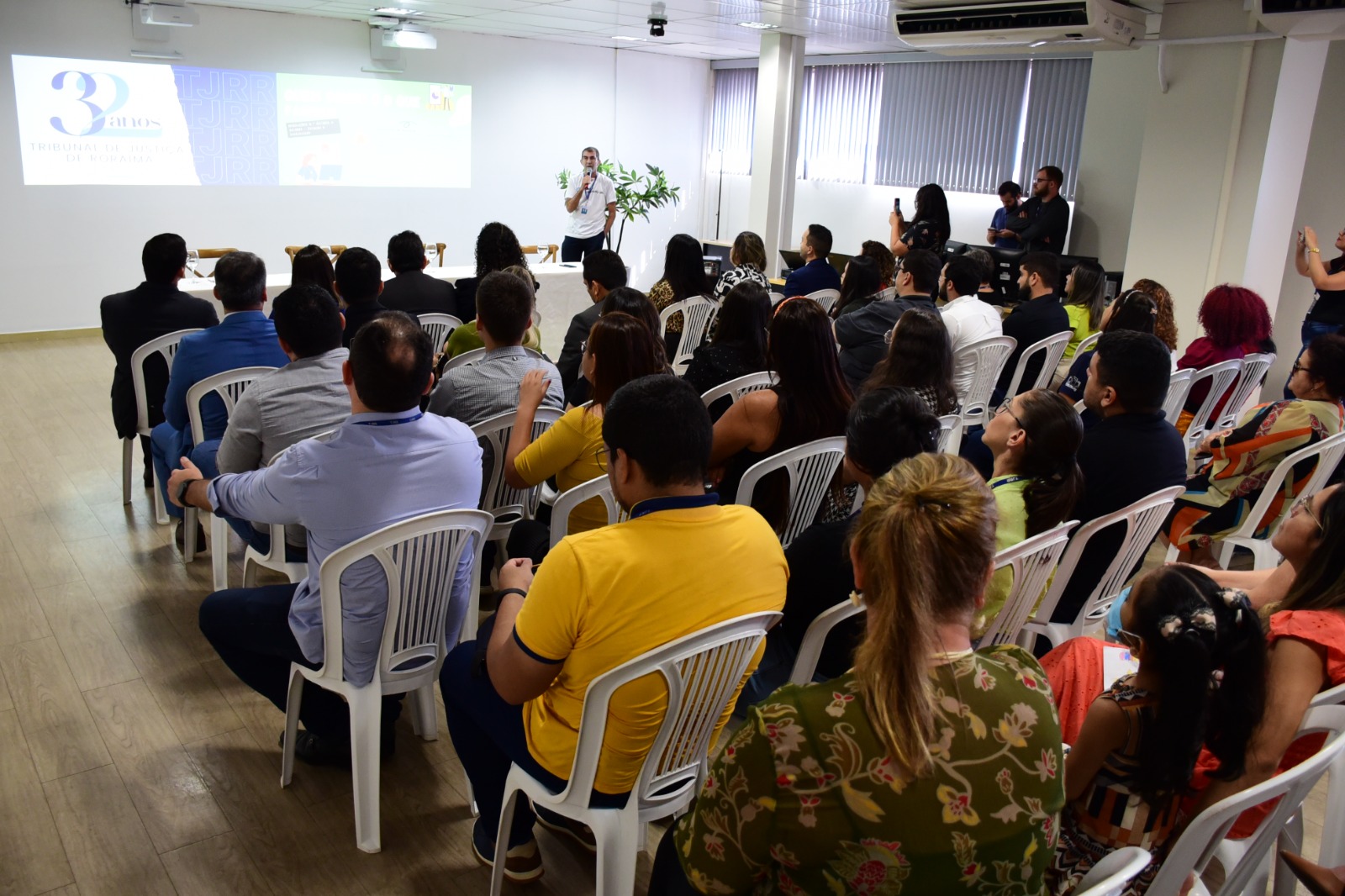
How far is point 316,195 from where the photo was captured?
9539mm

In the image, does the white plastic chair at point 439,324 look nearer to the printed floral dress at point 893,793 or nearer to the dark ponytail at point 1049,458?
the dark ponytail at point 1049,458

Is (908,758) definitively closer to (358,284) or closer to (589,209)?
(358,284)

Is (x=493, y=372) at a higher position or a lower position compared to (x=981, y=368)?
higher

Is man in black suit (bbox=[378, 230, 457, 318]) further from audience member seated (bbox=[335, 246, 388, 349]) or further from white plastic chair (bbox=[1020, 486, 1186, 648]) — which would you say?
white plastic chair (bbox=[1020, 486, 1186, 648])

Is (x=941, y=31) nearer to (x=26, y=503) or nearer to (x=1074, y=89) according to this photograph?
(x=1074, y=89)

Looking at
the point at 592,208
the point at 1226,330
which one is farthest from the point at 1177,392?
the point at 592,208

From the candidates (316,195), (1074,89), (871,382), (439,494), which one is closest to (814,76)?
(1074,89)

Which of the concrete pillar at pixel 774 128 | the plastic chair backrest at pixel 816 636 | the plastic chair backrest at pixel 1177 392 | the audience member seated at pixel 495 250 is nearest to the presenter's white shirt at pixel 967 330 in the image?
the plastic chair backrest at pixel 1177 392

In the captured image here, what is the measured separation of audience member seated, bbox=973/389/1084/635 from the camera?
7.59 feet

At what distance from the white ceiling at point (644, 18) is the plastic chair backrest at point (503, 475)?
16.9ft

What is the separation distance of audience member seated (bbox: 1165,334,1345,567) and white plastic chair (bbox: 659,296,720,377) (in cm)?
252

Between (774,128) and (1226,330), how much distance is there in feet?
18.6

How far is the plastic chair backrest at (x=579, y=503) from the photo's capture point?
8.23 feet

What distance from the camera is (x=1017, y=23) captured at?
21.5 feet
